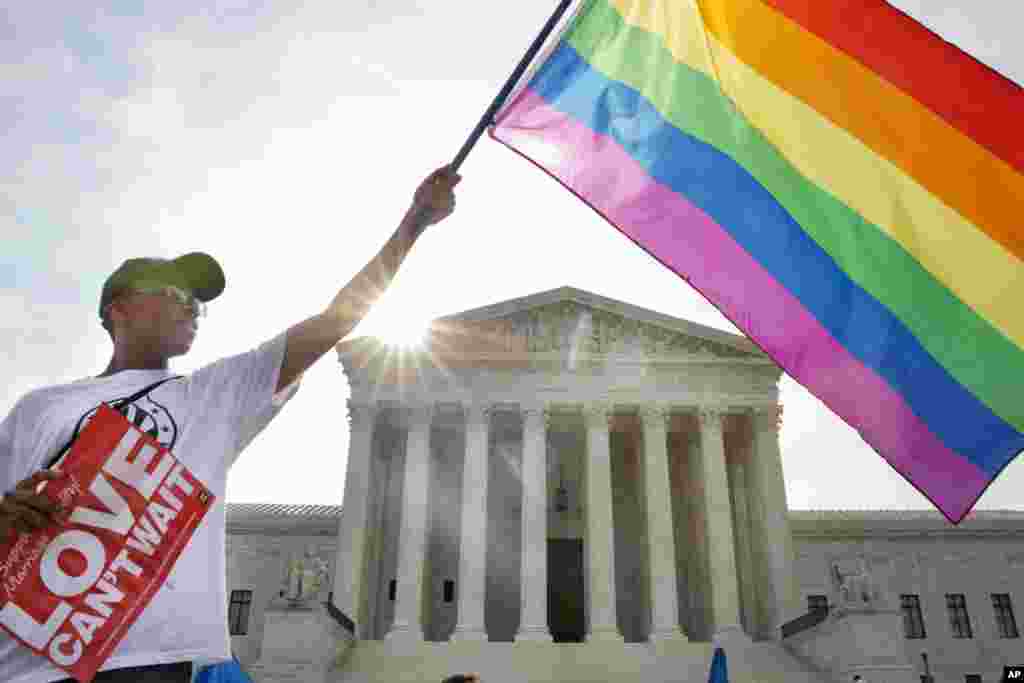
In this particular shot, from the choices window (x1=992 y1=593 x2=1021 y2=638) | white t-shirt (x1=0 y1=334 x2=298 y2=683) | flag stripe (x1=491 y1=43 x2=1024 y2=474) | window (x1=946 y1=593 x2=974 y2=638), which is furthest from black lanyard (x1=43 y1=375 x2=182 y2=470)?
window (x1=992 y1=593 x2=1021 y2=638)

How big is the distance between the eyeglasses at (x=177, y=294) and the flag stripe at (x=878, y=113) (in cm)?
407

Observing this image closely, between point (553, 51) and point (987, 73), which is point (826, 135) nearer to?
point (987, 73)

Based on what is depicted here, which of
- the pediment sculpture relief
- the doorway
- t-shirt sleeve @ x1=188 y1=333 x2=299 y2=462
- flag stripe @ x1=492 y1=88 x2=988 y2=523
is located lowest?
t-shirt sleeve @ x1=188 y1=333 x2=299 y2=462

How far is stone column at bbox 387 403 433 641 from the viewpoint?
102 feet

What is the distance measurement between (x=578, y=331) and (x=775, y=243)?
100 feet

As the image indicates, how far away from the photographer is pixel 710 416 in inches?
1389

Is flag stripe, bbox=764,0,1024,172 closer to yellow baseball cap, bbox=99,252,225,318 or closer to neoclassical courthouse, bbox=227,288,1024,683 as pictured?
yellow baseball cap, bbox=99,252,225,318

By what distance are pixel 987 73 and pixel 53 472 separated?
18.0 feet

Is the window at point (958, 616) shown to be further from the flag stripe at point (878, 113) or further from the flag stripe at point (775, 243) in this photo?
the flag stripe at point (878, 113)

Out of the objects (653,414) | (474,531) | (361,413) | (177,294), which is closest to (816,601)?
(653,414)

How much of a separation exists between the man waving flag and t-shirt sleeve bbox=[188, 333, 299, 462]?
2953 millimetres

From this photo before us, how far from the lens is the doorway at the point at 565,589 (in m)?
37.0

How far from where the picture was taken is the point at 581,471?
1529 inches

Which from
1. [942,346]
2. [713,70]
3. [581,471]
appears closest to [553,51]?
[713,70]
